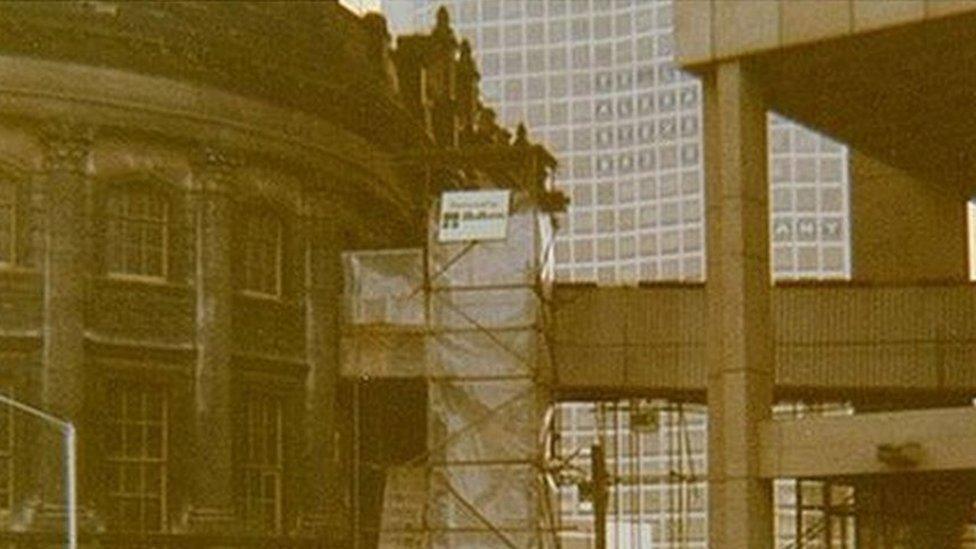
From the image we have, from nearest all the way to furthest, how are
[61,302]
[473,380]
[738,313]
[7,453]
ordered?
[738,313]
[7,453]
[61,302]
[473,380]

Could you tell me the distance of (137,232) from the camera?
144 ft

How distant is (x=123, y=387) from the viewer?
43094 mm

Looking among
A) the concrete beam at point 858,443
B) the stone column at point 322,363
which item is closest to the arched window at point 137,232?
the stone column at point 322,363

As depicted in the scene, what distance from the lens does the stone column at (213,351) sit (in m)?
43.5

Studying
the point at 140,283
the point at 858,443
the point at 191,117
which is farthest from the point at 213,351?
the point at 858,443

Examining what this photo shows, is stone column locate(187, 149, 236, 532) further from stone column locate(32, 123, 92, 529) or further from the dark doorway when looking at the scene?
the dark doorway

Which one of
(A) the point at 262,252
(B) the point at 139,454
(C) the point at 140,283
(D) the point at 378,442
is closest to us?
(B) the point at 139,454

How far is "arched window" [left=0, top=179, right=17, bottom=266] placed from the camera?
4272 cm

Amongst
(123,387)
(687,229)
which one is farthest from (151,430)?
(687,229)

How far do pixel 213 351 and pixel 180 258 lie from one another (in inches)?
79.3

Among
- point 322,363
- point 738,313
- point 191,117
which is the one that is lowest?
point 738,313

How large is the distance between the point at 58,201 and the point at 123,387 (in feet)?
12.6

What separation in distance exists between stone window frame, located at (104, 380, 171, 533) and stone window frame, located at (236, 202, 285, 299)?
318 centimetres

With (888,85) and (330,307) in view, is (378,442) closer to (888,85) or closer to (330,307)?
(330,307)
